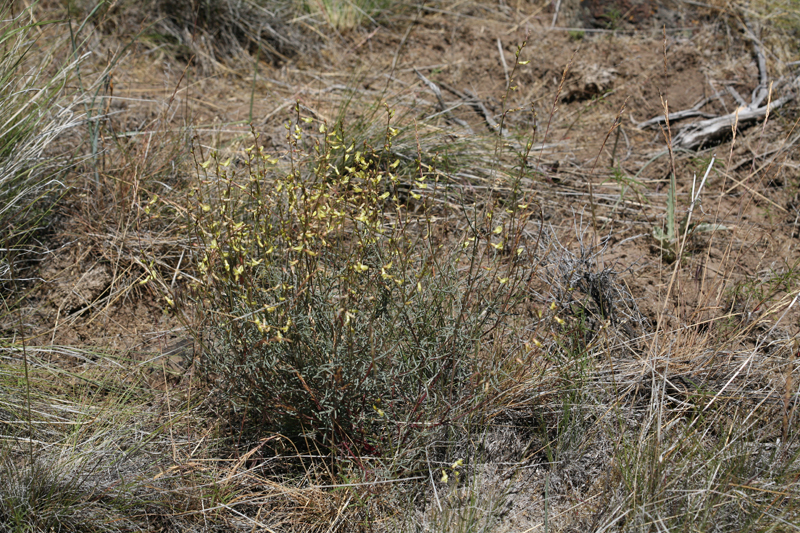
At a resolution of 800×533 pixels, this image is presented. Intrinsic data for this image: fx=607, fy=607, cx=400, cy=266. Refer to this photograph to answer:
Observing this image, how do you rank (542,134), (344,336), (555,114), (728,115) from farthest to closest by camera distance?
1. (555,114)
2. (542,134)
3. (728,115)
4. (344,336)

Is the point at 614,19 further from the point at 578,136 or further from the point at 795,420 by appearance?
the point at 795,420

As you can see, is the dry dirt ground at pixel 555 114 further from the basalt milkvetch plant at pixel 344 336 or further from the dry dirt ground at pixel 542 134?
the basalt milkvetch plant at pixel 344 336

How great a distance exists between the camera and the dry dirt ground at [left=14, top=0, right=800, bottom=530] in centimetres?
258

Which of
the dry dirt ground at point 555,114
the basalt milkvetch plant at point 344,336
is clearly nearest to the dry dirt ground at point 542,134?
the dry dirt ground at point 555,114

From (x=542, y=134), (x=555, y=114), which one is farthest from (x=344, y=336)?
(x=555, y=114)

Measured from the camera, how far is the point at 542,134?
355 cm

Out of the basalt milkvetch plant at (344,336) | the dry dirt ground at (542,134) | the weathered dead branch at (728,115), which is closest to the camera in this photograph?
the basalt milkvetch plant at (344,336)

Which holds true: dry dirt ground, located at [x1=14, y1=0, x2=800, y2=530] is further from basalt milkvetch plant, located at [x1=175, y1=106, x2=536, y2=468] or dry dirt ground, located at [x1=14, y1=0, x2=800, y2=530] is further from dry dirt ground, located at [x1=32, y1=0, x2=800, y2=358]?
basalt milkvetch plant, located at [x1=175, y1=106, x2=536, y2=468]

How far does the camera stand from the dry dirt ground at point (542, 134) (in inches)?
102

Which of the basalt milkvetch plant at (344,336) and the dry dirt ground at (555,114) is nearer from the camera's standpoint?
the basalt milkvetch plant at (344,336)

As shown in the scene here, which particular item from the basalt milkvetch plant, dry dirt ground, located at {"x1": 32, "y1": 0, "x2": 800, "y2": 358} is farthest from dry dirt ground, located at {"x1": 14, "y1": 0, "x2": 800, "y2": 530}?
the basalt milkvetch plant

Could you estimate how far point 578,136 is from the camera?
3594 mm

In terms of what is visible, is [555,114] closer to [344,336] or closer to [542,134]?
[542,134]

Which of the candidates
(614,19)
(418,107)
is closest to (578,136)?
(418,107)
